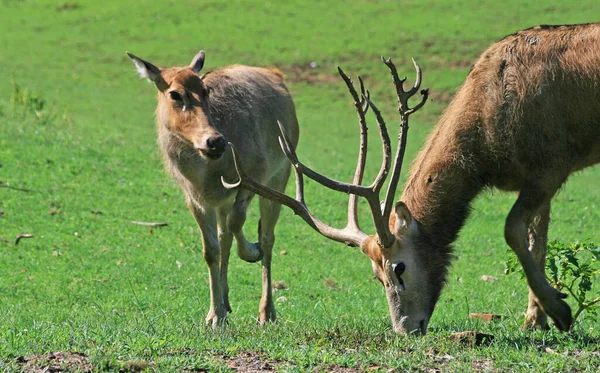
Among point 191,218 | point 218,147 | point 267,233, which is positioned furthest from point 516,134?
point 191,218

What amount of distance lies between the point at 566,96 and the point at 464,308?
360 centimetres

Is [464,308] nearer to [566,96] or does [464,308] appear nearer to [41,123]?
[566,96]

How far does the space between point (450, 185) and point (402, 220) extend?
554 mm

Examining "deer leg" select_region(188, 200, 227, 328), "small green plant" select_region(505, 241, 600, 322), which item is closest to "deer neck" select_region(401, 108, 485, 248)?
"small green plant" select_region(505, 241, 600, 322)

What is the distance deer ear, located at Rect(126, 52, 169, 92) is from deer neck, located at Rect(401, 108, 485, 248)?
2.46 metres

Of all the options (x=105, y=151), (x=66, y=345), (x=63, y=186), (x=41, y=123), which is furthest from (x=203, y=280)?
(x=41, y=123)

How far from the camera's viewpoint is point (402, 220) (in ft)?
24.9

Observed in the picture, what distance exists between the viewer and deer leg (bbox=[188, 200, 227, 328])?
9.01 meters

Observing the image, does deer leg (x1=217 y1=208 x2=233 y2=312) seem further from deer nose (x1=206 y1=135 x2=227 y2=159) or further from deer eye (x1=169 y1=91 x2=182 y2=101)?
deer nose (x1=206 y1=135 x2=227 y2=159)

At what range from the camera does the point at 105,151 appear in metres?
17.1

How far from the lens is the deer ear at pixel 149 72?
8.43 m

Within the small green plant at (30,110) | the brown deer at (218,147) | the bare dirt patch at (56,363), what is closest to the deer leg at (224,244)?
the brown deer at (218,147)

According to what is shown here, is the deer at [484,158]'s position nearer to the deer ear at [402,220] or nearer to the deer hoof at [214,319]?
the deer ear at [402,220]

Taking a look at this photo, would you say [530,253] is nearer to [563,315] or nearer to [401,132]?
[563,315]
